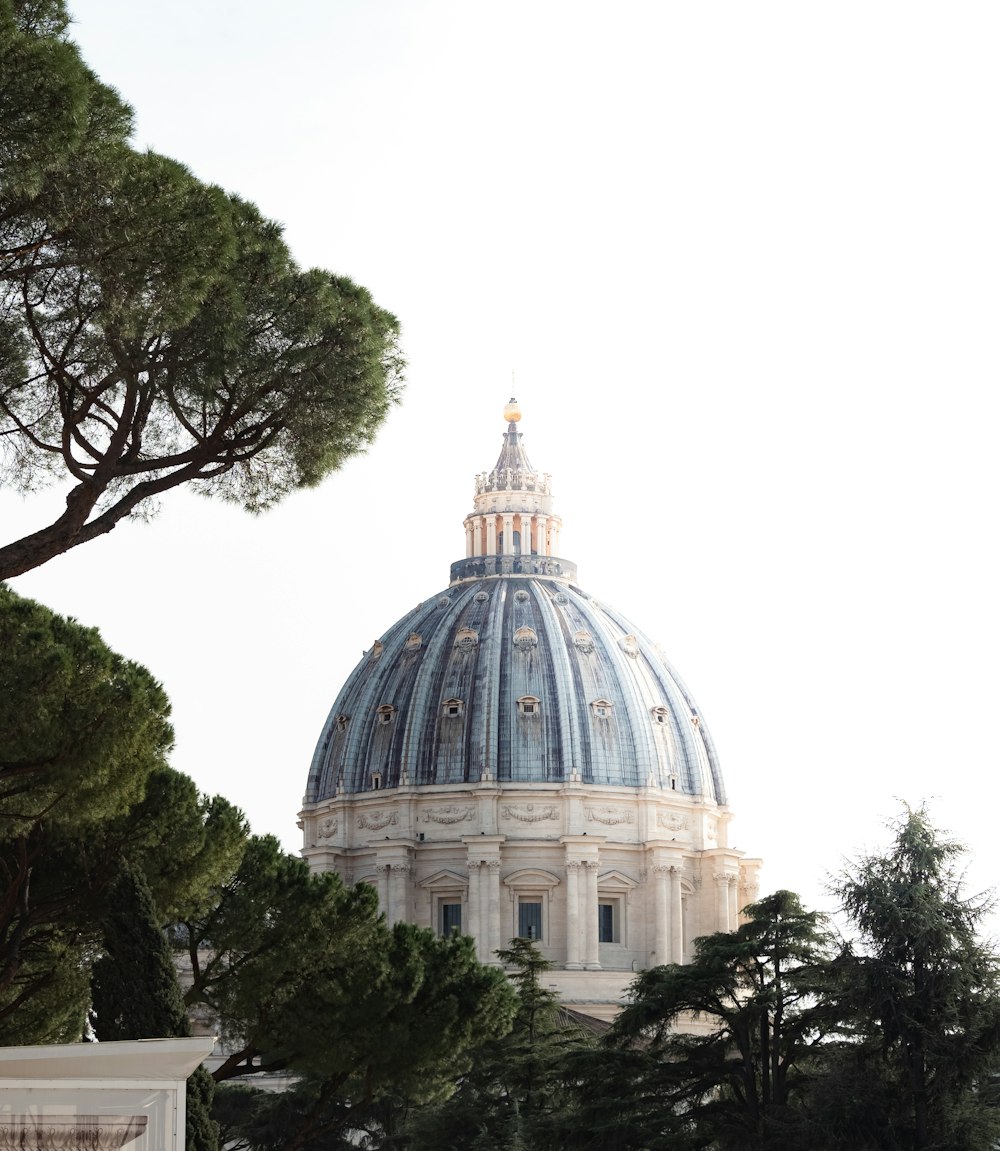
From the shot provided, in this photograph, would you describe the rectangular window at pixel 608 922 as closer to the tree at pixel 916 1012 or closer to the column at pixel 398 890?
the column at pixel 398 890

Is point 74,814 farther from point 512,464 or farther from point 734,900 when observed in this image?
point 512,464

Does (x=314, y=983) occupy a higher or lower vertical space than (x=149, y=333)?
lower

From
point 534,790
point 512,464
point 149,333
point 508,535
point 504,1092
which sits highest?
point 512,464

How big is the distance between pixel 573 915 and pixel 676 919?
3.99 meters

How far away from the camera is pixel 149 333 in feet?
47.9

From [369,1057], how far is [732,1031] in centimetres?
1476

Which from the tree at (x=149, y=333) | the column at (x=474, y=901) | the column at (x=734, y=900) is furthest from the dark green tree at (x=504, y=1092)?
the column at (x=734, y=900)

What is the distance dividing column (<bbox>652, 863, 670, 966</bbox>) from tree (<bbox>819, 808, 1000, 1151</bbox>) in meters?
46.0

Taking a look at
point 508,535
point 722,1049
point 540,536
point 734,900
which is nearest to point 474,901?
point 734,900

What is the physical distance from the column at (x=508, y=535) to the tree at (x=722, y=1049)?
4958cm

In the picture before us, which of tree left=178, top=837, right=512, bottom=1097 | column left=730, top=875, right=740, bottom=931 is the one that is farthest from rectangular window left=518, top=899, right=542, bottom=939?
tree left=178, top=837, right=512, bottom=1097

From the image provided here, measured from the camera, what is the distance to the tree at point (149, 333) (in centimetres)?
1350

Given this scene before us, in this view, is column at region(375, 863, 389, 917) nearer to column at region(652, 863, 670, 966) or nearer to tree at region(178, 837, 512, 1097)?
column at region(652, 863, 670, 966)

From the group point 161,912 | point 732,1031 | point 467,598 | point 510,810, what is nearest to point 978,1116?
point 732,1031
